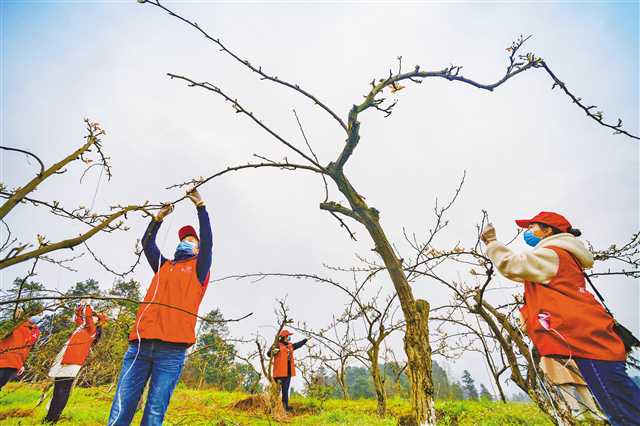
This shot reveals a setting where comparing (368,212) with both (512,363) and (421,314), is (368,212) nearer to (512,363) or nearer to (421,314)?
(421,314)

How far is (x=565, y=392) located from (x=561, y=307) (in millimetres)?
912

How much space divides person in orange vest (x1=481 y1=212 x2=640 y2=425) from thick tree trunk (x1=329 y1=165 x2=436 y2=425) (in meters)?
1.07

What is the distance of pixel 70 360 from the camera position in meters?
4.95

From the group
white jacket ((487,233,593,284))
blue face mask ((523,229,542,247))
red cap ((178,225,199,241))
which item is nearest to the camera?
white jacket ((487,233,593,284))

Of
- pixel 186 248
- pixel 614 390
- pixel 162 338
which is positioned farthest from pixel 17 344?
pixel 614 390

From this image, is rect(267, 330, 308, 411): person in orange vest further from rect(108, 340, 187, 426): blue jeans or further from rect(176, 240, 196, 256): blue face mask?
rect(108, 340, 187, 426): blue jeans

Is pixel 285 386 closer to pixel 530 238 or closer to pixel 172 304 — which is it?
pixel 172 304

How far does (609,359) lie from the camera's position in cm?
187

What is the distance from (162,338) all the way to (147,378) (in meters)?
0.36

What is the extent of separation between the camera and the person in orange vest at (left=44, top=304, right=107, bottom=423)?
484 cm

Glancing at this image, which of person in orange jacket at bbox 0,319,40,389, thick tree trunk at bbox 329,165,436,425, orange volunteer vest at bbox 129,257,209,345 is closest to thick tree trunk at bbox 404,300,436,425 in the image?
thick tree trunk at bbox 329,165,436,425

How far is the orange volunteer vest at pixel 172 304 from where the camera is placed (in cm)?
242

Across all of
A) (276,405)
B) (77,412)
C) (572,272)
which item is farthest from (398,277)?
(77,412)

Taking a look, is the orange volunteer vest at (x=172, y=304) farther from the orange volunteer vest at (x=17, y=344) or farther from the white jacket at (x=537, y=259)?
the orange volunteer vest at (x=17, y=344)
